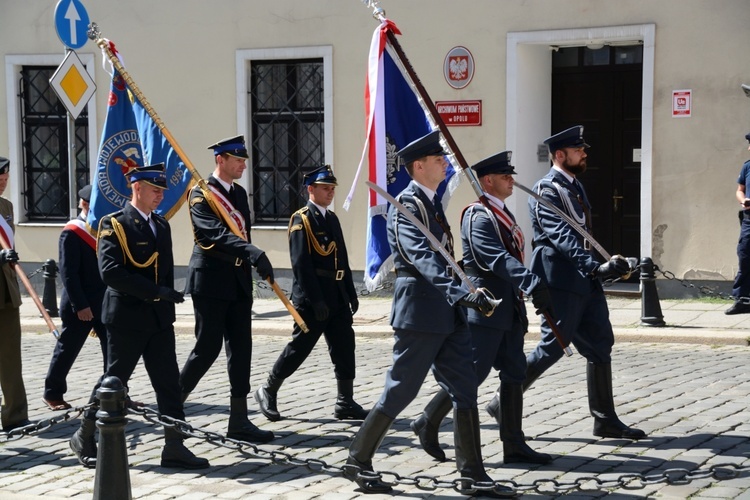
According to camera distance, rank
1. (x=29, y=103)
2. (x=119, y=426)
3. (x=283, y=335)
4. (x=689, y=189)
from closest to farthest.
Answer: (x=119, y=426) < (x=283, y=335) < (x=689, y=189) < (x=29, y=103)

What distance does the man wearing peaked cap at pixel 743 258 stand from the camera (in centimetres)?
1297

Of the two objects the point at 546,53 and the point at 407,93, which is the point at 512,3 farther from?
the point at 407,93

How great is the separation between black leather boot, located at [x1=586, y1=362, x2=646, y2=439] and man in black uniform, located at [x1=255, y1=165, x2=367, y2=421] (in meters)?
1.68

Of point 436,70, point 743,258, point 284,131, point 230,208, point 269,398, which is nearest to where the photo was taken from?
point 230,208

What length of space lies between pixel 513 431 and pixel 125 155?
3.90 meters

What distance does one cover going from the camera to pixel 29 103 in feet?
57.9

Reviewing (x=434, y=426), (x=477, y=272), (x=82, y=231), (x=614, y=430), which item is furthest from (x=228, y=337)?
(x=614, y=430)

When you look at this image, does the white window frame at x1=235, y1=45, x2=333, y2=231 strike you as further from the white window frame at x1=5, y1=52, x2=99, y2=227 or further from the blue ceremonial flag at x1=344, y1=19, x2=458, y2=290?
the blue ceremonial flag at x1=344, y1=19, x2=458, y2=290

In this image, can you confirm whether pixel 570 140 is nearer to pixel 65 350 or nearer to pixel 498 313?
pixel 498 313

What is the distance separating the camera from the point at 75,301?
28.4 ft

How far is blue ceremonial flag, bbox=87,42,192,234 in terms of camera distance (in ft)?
29.2

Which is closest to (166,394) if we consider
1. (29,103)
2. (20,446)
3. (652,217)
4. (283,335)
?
(20,446)

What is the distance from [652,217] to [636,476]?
892cm

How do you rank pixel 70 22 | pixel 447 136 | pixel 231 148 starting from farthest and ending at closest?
1. pixel 70 22
2. pixel 231 148
3. pixel 447 136
